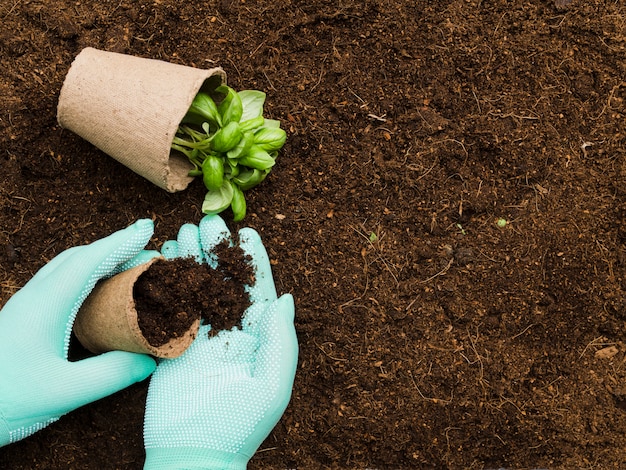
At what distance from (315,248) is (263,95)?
19.5 inches

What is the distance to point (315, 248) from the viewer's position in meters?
1.78

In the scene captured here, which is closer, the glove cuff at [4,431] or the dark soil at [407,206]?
the glove cuff at [4,431]

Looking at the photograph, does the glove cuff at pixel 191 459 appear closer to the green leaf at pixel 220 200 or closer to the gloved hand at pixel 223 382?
the gloved hand at pixel 223 382

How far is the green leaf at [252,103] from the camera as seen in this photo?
68.1 inches

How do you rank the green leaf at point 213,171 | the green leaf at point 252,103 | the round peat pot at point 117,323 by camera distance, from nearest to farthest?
the round peat pot at point 117,323 < the green leaf at point 213,171 < the green leaf at point 252,103

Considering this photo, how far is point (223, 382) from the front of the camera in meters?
1.68

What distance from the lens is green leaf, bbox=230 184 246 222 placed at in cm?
169

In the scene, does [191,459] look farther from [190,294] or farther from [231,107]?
[231,107]

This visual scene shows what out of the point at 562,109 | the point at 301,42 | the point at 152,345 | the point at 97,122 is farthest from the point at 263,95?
the point at 562,109

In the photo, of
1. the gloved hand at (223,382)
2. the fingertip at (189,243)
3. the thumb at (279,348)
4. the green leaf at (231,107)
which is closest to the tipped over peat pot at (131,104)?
the green leaf at (231,107)

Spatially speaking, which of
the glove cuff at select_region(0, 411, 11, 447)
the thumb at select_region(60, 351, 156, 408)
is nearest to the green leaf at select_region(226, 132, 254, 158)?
the thumb at select_region(60, 351, 156, 408)

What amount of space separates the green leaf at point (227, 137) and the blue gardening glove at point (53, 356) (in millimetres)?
357

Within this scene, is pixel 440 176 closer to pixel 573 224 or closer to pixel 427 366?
pixel 573 224

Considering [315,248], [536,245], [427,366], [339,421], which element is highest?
[536,245]
